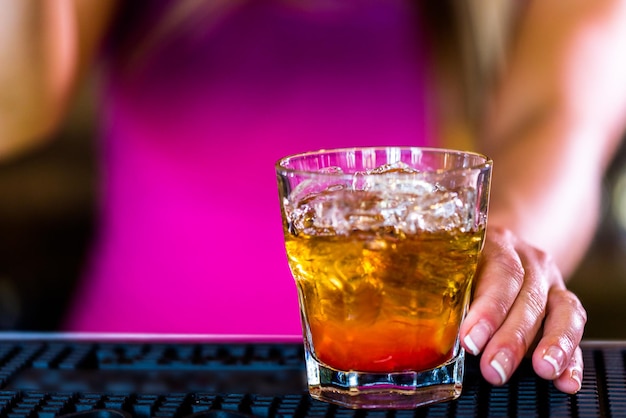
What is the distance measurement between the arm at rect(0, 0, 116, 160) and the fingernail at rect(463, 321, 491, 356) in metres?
1.41

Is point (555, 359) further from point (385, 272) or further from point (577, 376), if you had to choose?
point (385, 272)

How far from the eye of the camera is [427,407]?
0.93 meters

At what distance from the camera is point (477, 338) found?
953mm

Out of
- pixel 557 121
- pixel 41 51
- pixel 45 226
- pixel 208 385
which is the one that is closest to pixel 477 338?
pixel 208 385

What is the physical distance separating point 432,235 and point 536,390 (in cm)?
22

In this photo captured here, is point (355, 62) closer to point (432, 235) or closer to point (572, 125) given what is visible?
point (572, 125)

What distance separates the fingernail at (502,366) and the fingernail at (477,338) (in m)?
0.02

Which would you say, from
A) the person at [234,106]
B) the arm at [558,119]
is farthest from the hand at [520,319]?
the person at [234,106]

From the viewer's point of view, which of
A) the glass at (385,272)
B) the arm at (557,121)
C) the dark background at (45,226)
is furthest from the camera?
the dark background at (45,226)

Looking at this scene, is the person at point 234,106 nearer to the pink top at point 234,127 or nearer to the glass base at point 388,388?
the pink top at point 234,127

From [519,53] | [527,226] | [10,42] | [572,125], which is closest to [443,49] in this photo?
[519,53]

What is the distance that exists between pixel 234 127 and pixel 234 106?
49 millimetres

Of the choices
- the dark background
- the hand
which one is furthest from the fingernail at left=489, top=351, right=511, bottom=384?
the dark background

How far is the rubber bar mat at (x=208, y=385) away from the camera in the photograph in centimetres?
93
